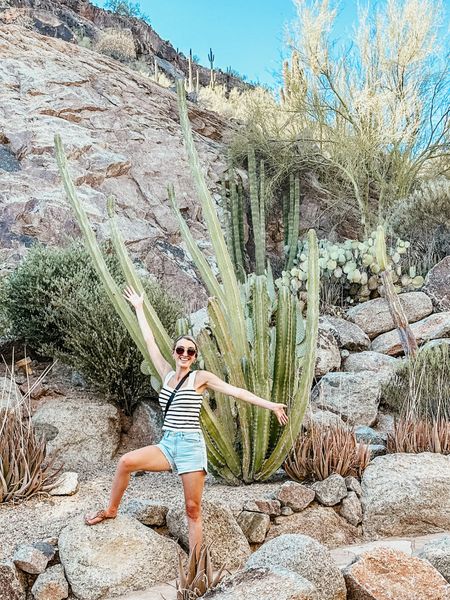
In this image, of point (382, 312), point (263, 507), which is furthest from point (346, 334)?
point (263, 507)

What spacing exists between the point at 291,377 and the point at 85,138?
7955 mm

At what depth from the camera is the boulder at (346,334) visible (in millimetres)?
8188

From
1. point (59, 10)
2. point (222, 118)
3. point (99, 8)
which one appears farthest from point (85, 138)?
point (99, 8)

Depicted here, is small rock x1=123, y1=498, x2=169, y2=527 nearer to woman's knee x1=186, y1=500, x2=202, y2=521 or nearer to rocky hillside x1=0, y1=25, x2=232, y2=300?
woman's knee x1=186, y1=500, x2=202, y2=521

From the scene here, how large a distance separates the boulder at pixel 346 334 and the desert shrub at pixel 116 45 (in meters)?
13.5

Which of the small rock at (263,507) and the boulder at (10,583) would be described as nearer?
the boulder at (10,583)

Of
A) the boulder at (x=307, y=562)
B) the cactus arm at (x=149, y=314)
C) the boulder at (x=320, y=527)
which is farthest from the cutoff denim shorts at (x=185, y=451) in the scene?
the cactus arm at (x=149, y=314)

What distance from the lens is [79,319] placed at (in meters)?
6.51

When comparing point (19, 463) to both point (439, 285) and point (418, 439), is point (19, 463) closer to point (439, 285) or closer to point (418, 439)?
point (418, 439)

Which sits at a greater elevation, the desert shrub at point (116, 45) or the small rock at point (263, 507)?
the desert shrub at point (116, 45)

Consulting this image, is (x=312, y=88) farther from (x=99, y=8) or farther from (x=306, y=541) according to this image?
(x=99, y=8)

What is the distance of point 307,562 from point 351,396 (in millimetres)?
3710

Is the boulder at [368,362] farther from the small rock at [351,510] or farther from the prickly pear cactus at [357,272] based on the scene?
the small rock at [351,510]

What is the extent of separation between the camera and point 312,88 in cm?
1258
